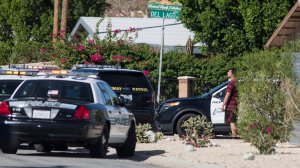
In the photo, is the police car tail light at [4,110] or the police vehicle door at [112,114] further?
the police vehicle door at [112,114]

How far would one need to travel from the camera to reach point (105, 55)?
3388 cm

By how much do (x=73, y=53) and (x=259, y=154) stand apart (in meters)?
16.7

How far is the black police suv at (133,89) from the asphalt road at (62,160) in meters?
3.82

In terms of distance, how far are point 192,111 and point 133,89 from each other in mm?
2601

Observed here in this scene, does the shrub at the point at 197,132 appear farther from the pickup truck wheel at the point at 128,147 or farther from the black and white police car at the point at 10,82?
the black and white police car at the point at 10,82

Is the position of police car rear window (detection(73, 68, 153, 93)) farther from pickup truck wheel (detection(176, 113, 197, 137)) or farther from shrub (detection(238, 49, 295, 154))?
shrub (detection(238, 49, 295, 154))

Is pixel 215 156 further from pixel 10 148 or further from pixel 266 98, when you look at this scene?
pixel 10 148

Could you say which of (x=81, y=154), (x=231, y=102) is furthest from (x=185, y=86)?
(x=81, y=154)

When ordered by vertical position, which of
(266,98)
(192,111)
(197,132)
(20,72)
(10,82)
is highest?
(20,72)

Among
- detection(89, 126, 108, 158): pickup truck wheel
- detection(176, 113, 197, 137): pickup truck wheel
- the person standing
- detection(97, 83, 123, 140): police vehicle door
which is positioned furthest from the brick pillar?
detection(89, 126, 108, 158): pickup truck wheel

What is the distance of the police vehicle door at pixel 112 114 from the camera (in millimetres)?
17500

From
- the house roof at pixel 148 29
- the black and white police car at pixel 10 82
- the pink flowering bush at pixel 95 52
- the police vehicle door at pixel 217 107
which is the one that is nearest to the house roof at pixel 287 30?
the police vehicle door at pixel 217 107

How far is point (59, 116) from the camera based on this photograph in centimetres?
1633

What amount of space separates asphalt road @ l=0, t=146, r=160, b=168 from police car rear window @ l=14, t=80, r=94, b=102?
113cm
